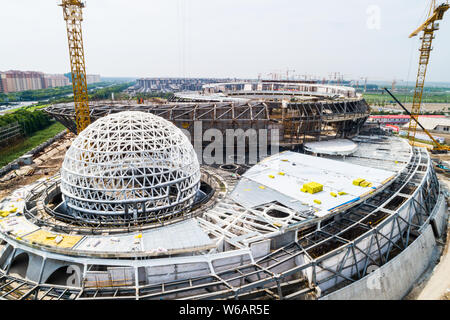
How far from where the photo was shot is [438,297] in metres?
28.0

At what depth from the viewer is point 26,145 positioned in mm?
87625

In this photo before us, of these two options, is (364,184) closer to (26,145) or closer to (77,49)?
(77,49)

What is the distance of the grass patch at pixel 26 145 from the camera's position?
73.2m

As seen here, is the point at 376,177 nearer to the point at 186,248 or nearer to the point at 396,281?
the point at 396,281

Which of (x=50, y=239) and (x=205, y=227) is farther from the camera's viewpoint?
(x=205, y=227)

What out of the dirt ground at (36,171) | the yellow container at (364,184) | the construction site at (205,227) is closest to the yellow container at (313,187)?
the construction site at (205,227)

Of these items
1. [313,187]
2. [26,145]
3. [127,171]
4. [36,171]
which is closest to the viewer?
[127,171]

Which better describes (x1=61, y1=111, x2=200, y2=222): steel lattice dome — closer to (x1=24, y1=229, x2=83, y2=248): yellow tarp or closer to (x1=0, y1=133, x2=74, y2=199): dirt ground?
(x1=24, y1=229, x2=83, y2=248): yellow tarp

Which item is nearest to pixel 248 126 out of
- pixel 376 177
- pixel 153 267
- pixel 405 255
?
pixel 376 177

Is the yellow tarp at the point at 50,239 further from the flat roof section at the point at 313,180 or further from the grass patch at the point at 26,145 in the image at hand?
the grass patch at the point at 26,145

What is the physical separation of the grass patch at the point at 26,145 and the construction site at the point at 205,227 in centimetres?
4551

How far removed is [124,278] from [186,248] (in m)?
5.36

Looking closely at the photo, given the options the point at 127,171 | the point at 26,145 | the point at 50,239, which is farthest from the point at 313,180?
the point at 26,145

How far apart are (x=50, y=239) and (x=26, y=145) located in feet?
263
